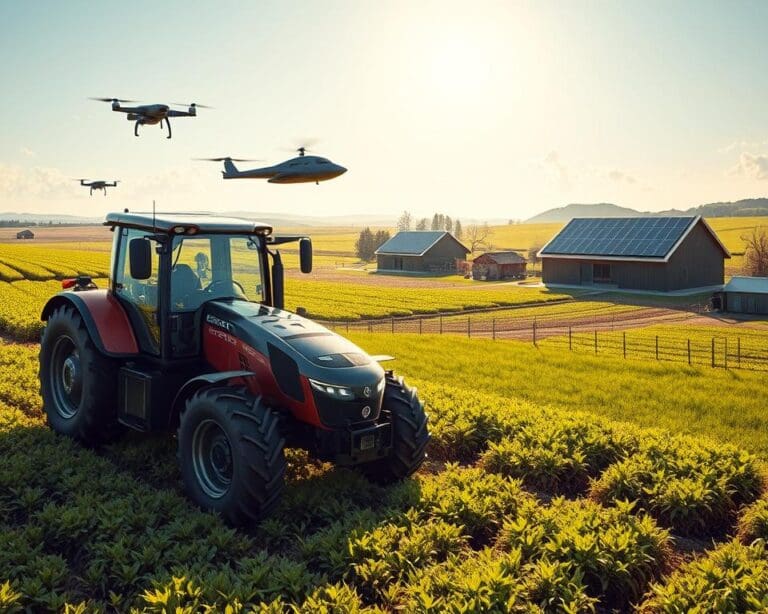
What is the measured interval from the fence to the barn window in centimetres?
1187

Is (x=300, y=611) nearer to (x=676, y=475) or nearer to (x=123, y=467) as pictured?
(x=123, y=467)

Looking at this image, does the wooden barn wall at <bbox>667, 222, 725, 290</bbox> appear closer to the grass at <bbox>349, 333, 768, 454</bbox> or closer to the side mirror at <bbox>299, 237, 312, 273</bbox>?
the grass at <bbox>349, 333, 768, 454</bbox>

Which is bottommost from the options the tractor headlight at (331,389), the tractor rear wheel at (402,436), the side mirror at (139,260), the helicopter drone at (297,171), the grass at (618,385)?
the grass at (618,385)

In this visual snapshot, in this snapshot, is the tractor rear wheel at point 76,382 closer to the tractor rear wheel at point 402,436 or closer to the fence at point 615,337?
the tractor rear wheel at point 402,436

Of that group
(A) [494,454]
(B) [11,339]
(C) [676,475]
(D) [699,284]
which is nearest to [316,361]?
(A) [494,454]

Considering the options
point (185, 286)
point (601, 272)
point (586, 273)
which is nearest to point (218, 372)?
point (185, 286)

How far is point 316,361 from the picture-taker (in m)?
6.90

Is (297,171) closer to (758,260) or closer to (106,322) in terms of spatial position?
(106,322)

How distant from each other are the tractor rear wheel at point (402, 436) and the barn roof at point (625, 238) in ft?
154

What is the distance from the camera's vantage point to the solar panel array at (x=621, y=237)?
51.4m

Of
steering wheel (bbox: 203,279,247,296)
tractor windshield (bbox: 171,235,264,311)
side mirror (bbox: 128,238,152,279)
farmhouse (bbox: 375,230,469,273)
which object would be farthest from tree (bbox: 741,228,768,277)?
side mirror (bbox: 128,238,152,279)

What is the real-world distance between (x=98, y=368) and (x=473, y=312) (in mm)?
36544

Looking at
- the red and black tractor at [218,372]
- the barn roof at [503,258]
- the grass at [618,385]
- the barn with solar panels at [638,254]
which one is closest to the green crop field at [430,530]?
the red and black tractor at [218,372]

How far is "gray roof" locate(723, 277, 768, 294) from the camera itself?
41.2 m
